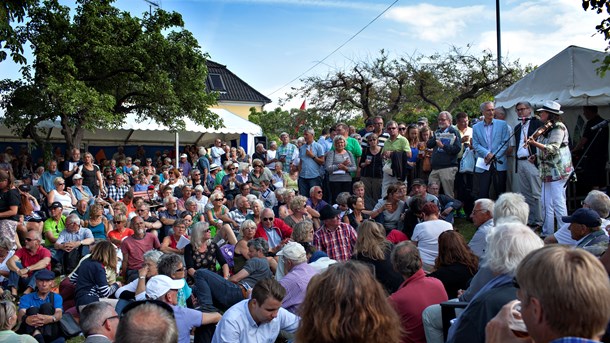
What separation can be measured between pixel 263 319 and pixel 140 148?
58.5 ft

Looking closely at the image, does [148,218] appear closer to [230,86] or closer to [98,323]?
[98,323]

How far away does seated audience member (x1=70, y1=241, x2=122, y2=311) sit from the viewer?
716cm

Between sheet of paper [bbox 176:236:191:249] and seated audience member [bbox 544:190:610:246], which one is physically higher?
seated audience member [bbox 544:190:610:246]

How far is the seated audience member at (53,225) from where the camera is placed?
10.1 m

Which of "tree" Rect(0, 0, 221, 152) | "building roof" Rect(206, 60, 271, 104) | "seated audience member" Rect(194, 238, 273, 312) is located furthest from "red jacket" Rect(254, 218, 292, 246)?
"building roof" Rect(206, 60, 271, 104)

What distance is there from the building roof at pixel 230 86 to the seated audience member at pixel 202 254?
42.3 metres

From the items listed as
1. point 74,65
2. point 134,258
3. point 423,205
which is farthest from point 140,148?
point 423,205

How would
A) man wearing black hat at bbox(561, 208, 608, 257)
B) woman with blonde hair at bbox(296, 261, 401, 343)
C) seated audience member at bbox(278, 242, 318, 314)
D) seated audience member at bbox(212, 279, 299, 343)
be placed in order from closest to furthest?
woman with blonde hair at bbox(296, 261, 401, 343) < seated audience member at bbox(212, 279, 299, 343) < man wearing black hat at bbox(561, 208, 608, 257) < seated audience member at bbox(278, 242, 318, 314)

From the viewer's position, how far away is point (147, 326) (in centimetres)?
295

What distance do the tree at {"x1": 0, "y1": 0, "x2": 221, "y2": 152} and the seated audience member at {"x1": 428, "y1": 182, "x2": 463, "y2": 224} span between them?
10969 mm

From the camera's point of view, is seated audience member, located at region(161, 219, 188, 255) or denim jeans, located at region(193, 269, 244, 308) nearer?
denim jeans, located at region(193, 269, 244, 308)

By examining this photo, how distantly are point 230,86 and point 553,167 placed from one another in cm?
4502

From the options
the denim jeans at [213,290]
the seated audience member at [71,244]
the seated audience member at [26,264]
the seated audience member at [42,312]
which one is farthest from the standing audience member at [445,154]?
the seated audience member at [42,312]

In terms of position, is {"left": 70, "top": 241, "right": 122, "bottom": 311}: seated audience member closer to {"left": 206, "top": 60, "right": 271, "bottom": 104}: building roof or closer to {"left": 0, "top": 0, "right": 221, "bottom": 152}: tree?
{"left": 0, "top": 0, "right": 221, "bottom": 152}: tree
